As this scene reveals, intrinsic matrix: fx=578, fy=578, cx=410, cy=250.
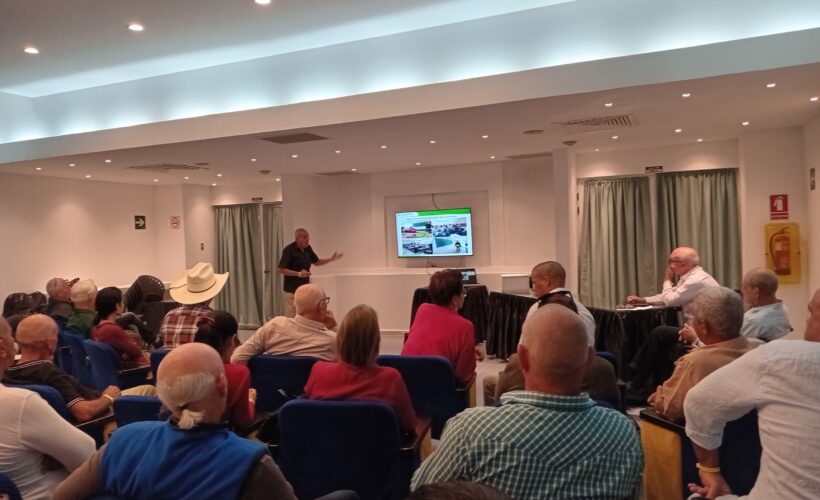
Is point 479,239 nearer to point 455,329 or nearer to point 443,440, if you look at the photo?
point 455,329

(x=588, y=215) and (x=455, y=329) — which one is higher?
(x=588, y=215)

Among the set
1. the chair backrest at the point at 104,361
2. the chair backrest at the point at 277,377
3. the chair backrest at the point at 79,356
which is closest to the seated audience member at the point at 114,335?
the chair backrest at the point at 104,361

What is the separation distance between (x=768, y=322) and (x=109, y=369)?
418cm

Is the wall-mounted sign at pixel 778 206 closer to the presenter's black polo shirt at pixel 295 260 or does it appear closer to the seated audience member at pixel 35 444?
the presenter's black polo shirt at pixel 295 260

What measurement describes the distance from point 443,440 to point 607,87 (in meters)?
4.02

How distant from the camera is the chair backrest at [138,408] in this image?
2.34m

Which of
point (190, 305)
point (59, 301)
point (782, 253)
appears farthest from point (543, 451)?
point (782, 253)

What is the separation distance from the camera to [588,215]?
844 cm

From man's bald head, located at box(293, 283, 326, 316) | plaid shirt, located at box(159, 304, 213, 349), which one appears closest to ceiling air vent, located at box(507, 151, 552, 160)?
man's bald head, located at box(293, 283, 326, 316)

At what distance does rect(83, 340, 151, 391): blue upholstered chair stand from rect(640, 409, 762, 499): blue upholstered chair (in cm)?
319

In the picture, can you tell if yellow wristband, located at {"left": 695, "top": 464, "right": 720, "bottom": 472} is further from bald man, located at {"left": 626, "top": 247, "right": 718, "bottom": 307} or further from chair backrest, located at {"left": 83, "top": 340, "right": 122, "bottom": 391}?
chair backrest, located at {"left": 83, "top": 340, "right": 122, "bottom": 391}

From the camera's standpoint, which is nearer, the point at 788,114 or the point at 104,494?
the point at 104,494

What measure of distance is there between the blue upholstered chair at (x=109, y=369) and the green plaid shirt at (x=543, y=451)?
3.06m

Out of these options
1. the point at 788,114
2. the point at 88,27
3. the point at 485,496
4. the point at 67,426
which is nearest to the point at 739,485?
the point at 485,496
